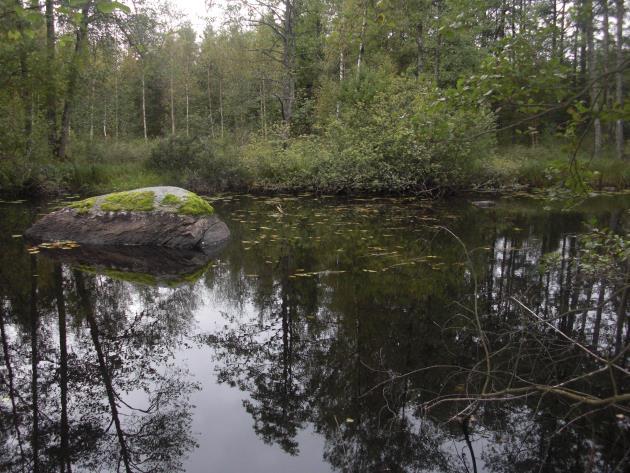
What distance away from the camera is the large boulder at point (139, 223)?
9477 millimetres

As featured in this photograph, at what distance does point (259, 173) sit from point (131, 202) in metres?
8.90

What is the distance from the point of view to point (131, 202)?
974cm

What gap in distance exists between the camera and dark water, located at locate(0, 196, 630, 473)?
3.24 metres

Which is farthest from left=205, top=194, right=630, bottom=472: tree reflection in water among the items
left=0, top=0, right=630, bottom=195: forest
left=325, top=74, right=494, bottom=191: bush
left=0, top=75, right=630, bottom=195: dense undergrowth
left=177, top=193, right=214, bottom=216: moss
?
left=0, top=75, right=630, bottom=195: dense undergrowth

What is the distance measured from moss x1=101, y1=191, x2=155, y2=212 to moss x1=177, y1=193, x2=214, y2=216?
2.12 ft

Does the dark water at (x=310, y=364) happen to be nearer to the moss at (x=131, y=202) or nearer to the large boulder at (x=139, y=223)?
the large boulder at (x=139, y=223)

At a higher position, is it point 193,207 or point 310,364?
point 193,207

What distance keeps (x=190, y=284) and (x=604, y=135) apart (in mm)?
25947

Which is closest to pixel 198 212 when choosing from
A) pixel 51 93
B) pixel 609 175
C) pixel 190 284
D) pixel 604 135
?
pixel 190 284

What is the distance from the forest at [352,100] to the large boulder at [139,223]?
327 cm

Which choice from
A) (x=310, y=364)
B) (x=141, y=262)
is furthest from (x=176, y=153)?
(x=310, y=364)

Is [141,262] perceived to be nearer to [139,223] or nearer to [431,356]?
[139,223]

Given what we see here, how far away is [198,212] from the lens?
982cm

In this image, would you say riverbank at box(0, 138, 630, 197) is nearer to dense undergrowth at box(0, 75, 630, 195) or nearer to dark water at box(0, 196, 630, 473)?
dense undergrowth at box(0, 75, 630, 195)
